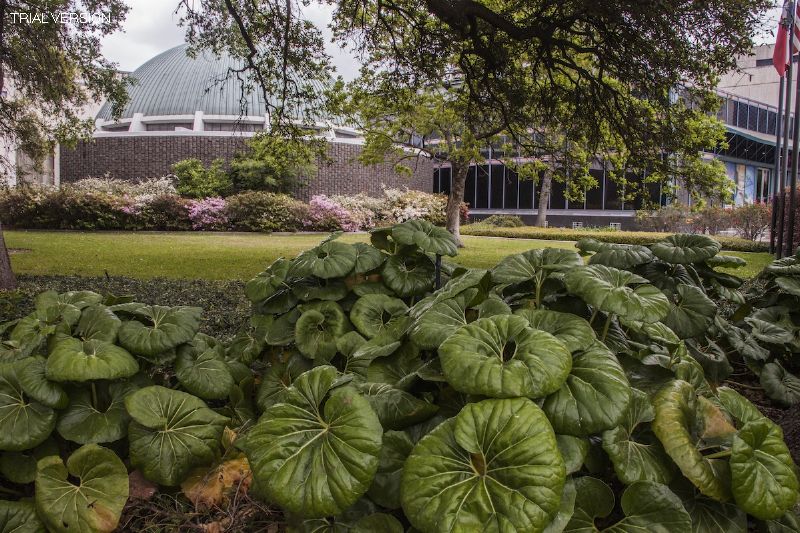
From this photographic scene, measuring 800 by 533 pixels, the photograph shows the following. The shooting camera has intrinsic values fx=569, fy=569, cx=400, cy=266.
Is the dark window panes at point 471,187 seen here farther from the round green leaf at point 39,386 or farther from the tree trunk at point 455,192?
the round green leaf at point 39,386

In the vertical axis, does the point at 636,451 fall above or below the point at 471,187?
below

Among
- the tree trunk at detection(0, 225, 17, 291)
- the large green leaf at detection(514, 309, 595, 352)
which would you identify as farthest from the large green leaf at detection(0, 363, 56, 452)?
the tree trunk at detection(0, 225, 17, 291)

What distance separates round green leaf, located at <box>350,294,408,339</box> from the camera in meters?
2.70

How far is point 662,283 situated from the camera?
2957 mm

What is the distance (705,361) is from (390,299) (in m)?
1.61

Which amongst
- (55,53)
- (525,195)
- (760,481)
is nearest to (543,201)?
(525,195)

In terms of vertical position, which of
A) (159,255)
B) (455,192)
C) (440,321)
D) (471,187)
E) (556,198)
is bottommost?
(159,255)

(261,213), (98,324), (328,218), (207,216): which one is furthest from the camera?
(328,218)

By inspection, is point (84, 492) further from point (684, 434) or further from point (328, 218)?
point (328, 218)

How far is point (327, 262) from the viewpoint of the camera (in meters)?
2.84

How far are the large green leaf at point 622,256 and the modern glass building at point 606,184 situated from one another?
23982 millimetres

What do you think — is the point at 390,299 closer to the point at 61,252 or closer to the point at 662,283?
the point at 662,283

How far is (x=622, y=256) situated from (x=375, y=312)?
50.7 inches

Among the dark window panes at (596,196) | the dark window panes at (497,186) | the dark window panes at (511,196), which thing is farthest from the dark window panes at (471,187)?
the dark window panes at (596,196)
